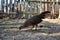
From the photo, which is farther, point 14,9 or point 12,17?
point 14,9

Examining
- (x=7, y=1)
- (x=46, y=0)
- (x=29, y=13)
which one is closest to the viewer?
(x=29, y=13)

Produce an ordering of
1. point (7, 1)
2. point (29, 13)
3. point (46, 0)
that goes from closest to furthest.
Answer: point (29, 13) < point (7, 1) < point (46, 0)

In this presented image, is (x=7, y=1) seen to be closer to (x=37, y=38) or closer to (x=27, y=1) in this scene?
(x=27, y=1)

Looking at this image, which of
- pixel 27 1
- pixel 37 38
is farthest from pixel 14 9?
pixel 37 38

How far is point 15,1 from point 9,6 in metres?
0.57

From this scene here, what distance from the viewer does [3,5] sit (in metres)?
12.2

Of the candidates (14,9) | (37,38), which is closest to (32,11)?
(14,9)

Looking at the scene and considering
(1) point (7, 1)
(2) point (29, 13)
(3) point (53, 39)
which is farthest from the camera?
(1) point (7, 1)

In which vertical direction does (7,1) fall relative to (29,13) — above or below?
above

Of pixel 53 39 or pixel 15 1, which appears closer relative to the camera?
pixel 53 39

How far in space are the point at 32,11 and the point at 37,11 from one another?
580 mm

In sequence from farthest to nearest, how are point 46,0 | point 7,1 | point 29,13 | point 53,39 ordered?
point 46,0 < point 7,1 < point 29,13 < point 53,39

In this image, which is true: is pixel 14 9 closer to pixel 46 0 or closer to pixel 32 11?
pixel 32 11

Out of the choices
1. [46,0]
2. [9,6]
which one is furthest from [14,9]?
[46,0]
